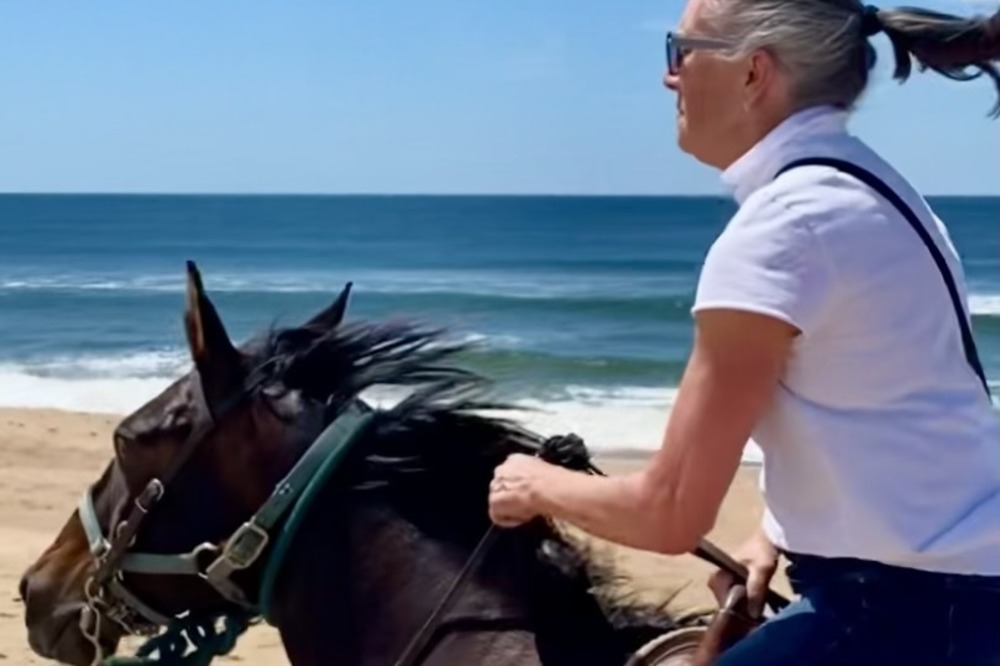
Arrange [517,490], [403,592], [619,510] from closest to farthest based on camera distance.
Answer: [619,510] < [517,490] < [403,592]

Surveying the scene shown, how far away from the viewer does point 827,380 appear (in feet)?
7.25

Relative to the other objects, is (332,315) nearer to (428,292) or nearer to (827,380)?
(827,380)

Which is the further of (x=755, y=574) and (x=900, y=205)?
(x=755, y=574)

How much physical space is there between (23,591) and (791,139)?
210 centimetres

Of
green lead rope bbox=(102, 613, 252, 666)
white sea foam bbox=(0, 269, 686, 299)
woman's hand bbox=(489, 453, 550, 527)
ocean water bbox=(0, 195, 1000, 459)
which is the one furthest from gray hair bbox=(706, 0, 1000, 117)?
white sea foam bbox=(0, 269, 686, 299)

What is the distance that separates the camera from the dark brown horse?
3.03 m

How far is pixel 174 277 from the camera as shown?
46969mm

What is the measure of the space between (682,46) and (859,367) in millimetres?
522

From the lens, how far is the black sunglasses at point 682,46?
2334mm

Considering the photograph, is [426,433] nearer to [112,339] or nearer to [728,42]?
[728,42]

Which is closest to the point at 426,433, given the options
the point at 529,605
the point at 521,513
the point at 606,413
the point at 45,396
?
the point at 529,605

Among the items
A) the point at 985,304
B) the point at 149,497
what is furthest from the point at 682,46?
the point at 985,304

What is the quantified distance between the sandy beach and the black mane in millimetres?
3213

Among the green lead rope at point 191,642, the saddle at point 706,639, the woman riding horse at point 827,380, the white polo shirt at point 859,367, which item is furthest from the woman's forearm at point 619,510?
the green lead rope at point 191,642
